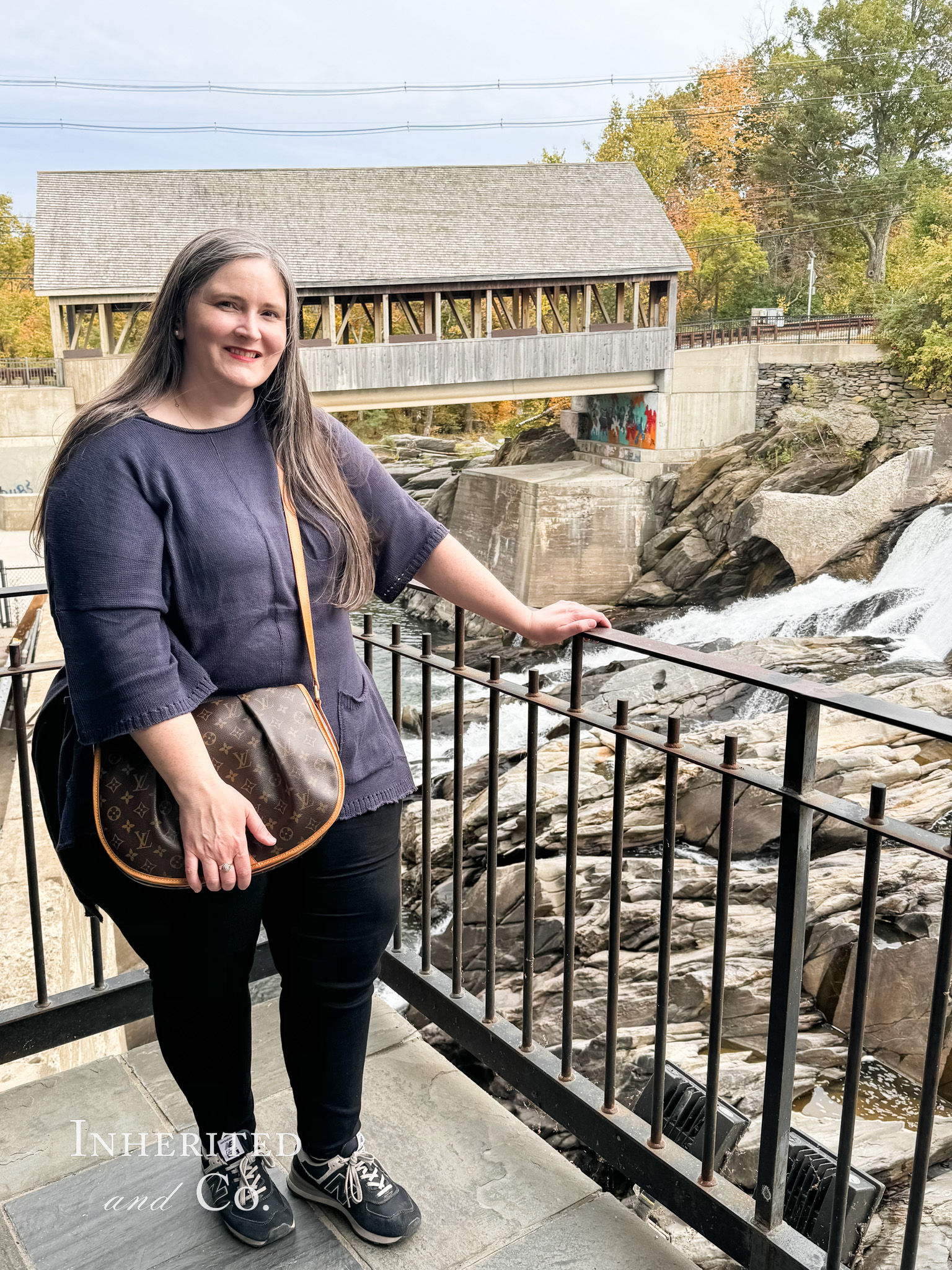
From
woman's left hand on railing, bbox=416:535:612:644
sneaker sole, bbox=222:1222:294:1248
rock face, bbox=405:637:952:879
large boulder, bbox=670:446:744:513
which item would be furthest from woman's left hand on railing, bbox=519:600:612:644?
large boulder, bbox=670:446:744:513

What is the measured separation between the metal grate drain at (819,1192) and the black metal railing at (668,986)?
88 cm

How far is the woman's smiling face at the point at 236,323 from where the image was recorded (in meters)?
1.59

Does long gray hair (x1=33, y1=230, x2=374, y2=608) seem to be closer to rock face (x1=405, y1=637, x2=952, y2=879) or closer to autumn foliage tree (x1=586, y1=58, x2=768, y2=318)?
rock face (x1=405, y1=637, x2=952, y2=879)

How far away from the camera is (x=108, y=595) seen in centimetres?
149

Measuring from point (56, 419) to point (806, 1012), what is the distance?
19.5 metres

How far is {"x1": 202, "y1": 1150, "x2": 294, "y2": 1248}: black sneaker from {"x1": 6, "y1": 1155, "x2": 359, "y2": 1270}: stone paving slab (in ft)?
0.11

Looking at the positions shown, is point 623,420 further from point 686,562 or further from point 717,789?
point 717,789

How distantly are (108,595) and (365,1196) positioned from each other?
1177 millimetres

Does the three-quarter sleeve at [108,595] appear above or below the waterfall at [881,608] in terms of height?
above

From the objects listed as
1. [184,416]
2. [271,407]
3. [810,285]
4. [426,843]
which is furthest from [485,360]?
[184,416]

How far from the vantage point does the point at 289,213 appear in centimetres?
2072

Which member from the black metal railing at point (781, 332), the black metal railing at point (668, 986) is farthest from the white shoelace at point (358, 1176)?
the black metal railing at point (781, 332)

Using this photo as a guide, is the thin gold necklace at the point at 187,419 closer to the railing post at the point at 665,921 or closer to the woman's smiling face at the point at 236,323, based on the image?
the woman's smiling face at the point at 236,323

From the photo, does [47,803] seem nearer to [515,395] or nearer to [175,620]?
[175,620]
